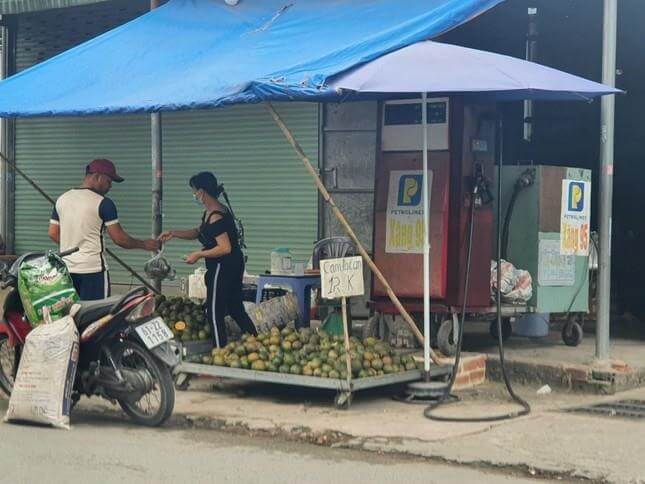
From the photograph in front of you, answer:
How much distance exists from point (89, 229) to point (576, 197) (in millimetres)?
4526

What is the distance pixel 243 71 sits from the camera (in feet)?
27.4

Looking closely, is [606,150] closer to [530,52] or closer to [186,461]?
[530,52]

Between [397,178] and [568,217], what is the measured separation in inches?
70.0

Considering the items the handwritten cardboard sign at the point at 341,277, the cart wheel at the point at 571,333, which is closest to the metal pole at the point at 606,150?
the cart wheel at the point at 571,333

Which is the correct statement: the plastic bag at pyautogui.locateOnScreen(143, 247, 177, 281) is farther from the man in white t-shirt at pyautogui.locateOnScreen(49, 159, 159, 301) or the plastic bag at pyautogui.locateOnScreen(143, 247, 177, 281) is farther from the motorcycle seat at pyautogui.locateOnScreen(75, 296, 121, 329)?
the motorcycle seat at pyautogui.locateOnScreen(75, 296, 121, 329)

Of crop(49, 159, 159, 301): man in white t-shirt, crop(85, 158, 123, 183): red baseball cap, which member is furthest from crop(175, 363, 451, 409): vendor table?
crop(85, 158, 123, 183): red baseball cap

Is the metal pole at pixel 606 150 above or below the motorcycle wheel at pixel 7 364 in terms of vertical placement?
above

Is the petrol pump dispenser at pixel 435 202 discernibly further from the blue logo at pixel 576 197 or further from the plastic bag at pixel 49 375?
the plastic bag at pixel 49 375

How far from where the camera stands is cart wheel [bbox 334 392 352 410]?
778cm

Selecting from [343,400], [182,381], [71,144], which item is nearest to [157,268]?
[182,381]

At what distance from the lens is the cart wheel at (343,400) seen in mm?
7781

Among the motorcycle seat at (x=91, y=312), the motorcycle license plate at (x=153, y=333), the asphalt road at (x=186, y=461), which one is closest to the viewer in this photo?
the asphalt road at (x=186, y=461)

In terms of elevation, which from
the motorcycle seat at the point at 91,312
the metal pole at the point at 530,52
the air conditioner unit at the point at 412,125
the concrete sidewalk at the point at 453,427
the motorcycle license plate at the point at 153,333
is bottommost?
the concrete sidewalk at the point at 453,427

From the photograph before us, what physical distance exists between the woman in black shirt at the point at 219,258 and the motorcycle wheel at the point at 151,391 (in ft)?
5.02
